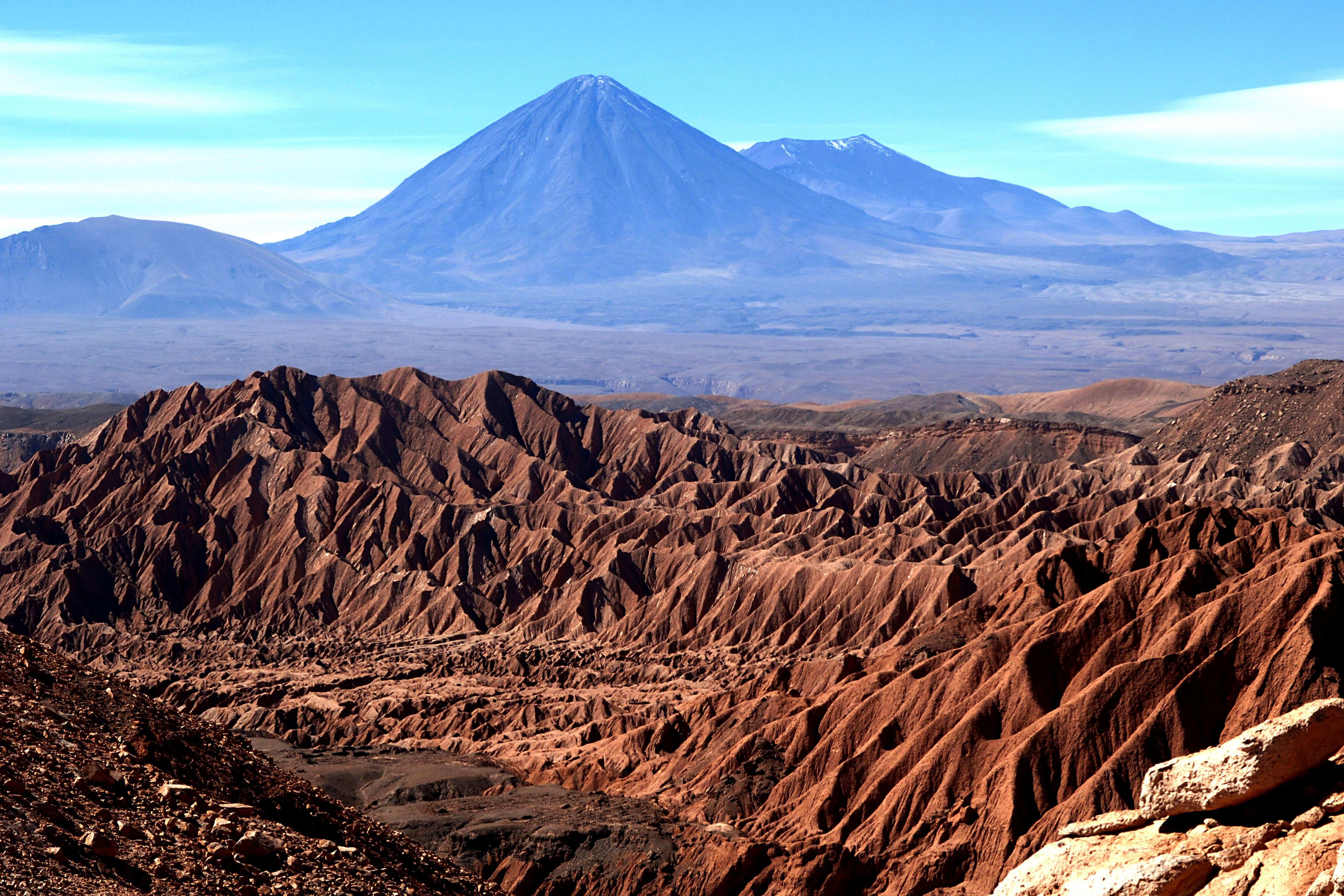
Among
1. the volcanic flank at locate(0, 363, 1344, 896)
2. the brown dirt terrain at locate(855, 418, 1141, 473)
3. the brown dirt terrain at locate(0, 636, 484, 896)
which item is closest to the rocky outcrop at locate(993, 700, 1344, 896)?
the brown dirt terrain at locate(0, 636, 484, 896)

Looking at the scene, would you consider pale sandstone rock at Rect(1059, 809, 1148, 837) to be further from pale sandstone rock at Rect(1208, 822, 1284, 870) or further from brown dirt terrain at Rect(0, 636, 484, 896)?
brown dirt terrain at Rect(0, 636, 484, 896)

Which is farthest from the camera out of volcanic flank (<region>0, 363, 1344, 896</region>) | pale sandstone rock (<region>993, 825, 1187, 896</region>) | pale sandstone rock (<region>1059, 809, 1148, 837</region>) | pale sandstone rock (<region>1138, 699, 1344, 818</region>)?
volcanic flank (<region>0, 363, 1344, 896</region>)

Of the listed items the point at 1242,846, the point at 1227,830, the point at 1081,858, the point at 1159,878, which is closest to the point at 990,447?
the point at 1081,858

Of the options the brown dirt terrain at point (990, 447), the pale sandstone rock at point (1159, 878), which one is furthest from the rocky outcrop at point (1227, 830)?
the brown dirt terrain at point (990, 447)

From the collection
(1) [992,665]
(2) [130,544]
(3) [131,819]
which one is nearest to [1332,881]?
(3) [131,819]

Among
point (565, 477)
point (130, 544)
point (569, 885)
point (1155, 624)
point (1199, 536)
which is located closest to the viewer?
point (569, 885)

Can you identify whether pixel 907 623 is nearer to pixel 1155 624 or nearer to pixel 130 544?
pixel 1155 624

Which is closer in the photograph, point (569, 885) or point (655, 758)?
point (569, 885)

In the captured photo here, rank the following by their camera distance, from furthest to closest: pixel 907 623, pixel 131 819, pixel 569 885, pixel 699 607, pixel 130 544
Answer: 1. pixel 130 544
2. pixel 699 607
3. pixel 907 623
4. pixel 569 885
5. pixel 131 819
